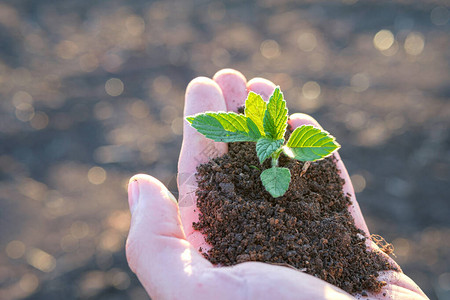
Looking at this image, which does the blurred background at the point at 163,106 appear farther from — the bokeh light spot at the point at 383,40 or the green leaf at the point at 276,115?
the green leaf at the point at 276,115

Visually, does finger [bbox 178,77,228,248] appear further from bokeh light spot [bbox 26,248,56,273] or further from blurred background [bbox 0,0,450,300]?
bokeh light spot [bbox 26,248,56,273]

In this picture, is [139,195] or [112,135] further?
[112,135]

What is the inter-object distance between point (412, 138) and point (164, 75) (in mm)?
4040

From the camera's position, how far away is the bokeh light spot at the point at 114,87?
6.33 meters

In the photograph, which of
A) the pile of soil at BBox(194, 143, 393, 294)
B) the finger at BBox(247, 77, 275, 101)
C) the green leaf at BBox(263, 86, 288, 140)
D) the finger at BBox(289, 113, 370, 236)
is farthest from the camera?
the finger at BBox(247, 77, 275, 101)

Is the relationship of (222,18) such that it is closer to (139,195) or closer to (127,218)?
(127,218)

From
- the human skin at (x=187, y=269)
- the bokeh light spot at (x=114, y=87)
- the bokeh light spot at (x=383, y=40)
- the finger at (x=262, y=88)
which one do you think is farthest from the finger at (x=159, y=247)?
the bokeh light spot at (x=383, y=40)

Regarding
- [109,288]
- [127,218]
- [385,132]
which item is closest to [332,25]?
[385,132]

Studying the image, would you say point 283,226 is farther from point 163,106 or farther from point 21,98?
point 21,98

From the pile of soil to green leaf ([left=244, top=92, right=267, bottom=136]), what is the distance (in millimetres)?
311

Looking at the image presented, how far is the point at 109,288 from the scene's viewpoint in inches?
167

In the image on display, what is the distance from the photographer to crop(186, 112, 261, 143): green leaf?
8.93 feet

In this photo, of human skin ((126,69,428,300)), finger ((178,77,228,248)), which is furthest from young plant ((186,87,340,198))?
human skin ((126,69,428,300))

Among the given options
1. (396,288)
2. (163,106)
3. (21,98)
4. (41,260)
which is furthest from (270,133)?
(21,98)
